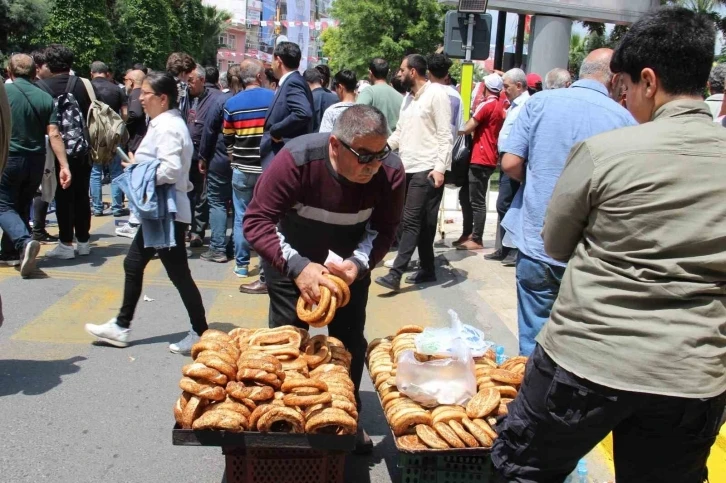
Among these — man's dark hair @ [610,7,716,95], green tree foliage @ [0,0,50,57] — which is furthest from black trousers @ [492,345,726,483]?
green tree foliage @ [0,0,50,57]

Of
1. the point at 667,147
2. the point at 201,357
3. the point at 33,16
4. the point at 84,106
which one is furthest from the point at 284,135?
the point at 33,16

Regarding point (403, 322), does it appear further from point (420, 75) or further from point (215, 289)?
point (420, 75)

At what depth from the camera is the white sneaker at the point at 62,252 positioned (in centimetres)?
792

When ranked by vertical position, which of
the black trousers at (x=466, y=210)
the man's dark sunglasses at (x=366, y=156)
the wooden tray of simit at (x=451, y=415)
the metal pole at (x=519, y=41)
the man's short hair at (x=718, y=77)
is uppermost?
the metal pole at (x=519, y=41)

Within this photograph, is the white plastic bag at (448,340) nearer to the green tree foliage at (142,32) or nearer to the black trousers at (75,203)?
the black trousers at (75,203)

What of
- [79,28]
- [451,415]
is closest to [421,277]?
[451,415]

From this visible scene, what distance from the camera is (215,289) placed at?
7.21 metres

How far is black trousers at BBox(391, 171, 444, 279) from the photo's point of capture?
7.03 m

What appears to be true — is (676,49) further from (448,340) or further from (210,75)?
(210,75)

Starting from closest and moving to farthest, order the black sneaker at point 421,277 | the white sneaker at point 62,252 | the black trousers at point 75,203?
the black sneaker at point 421,277, the black trousers at point 75,203, the white sneaker at point 62,252

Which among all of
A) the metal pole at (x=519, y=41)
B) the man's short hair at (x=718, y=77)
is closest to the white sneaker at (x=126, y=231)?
the man's short hair at (x=718, y=77)

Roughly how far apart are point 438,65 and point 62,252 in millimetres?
4707

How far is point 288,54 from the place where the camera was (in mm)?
6984

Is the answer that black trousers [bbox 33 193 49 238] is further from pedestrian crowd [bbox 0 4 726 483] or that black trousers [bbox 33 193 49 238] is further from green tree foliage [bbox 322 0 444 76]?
green tree foliage [bbox 322 0 444 76]
